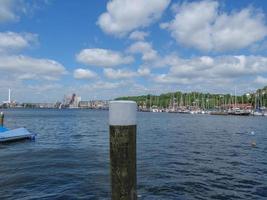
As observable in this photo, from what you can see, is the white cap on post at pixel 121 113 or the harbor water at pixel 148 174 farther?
the harbor water at pixel 148 174

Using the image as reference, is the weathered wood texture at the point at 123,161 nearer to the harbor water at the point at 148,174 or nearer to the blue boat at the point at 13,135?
the harbor water at the point at 148,174

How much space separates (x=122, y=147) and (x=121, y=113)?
75 cm

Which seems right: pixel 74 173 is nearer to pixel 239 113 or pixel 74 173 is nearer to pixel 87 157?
pixel 87 157

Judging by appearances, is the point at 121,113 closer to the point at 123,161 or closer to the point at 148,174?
the point at 123,161

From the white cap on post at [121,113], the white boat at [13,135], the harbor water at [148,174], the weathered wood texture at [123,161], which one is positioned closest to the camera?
the white cap on post at [121,113]

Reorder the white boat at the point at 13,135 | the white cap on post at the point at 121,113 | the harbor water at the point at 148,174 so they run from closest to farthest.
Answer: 1. the white cap on post at the point at 121,113
2. the harbor water at the point at 148,174
3. the white boat at the point at 13,135

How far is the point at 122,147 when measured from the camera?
7617mm

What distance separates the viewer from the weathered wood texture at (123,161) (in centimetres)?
759

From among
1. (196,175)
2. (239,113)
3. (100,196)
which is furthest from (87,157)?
(239,113)

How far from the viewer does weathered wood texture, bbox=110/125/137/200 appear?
24.9 ft

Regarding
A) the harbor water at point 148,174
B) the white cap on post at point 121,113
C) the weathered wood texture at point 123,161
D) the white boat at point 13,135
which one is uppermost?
the white cap on post at point 121,113

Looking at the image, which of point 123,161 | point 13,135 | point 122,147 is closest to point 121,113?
point 122,147

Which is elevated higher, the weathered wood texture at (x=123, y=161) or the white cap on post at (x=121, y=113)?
the white cap on post at (x=121, y=113)


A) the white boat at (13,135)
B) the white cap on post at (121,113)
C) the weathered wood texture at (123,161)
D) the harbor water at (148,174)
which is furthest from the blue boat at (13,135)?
the white cap on post at (121,113)
